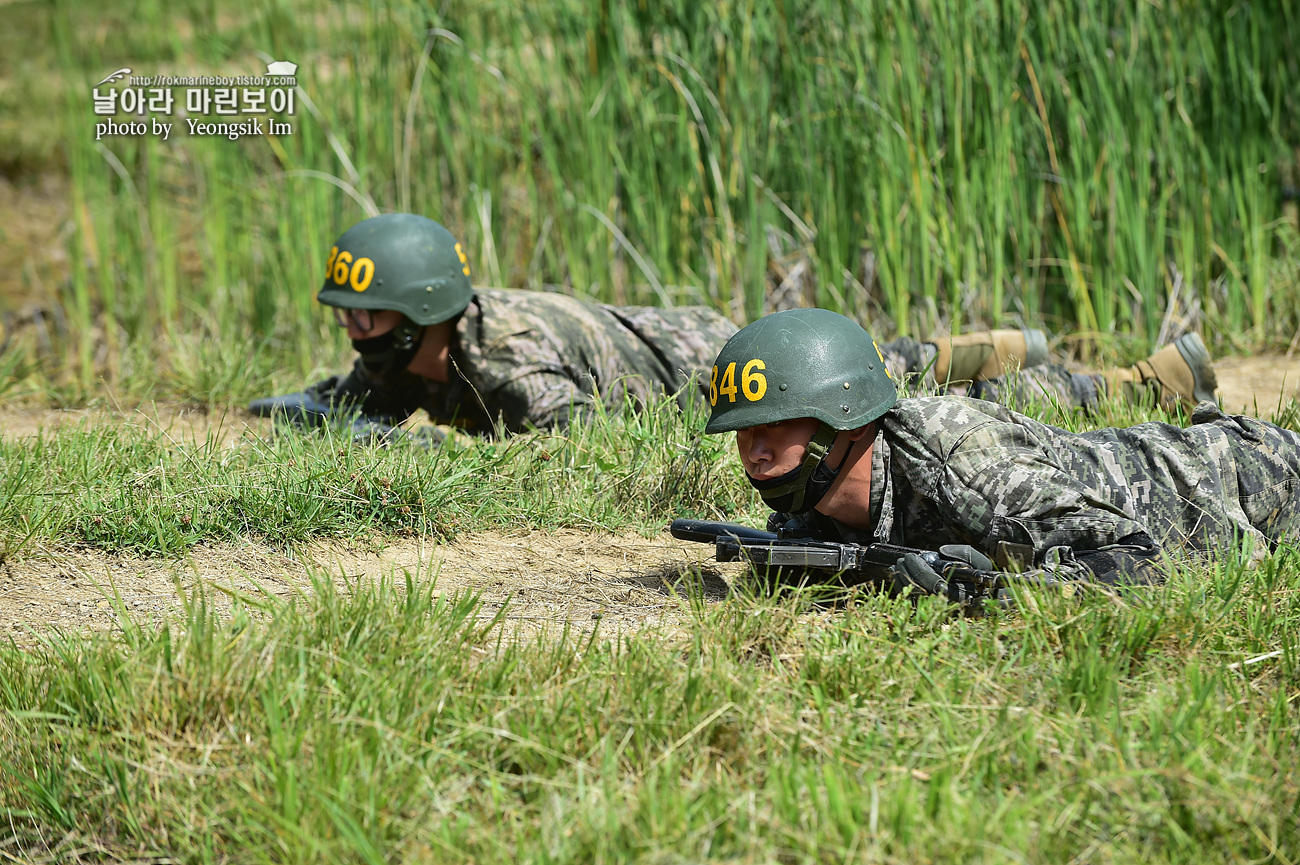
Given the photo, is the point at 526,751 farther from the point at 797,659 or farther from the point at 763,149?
the point at 763,149

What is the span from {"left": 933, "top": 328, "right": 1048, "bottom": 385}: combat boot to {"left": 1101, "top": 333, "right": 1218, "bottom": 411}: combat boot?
12.3 inches

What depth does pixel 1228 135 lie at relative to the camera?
5570 millimetres

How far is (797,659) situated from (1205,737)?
76cm

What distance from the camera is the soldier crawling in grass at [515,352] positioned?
450cm

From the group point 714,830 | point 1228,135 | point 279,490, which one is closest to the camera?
point 714,830

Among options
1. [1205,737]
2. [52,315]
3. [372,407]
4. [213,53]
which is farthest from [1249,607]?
[52,315]

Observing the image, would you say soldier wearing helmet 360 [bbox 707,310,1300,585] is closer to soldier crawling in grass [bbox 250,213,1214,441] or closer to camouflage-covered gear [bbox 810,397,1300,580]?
camouflage-covered gear [bbox 810,397,1300,580]

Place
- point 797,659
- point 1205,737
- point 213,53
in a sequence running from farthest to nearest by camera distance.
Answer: point 213,53
point 797,659
point 1205,737

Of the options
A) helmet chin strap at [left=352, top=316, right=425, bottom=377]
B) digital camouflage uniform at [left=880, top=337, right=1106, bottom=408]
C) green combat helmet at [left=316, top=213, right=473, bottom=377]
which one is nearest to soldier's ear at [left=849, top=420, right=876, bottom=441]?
digital camouflage uniform at [left=880, top=337, right=1106, bottom=408]

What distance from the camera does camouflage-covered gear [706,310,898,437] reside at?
288 cm

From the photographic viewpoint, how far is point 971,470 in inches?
110

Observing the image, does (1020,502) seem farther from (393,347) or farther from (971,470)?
(393,347)

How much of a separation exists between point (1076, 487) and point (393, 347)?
9.57 ft

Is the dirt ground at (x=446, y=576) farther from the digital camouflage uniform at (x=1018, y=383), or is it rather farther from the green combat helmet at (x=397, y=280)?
the green combat helmet at (x=397, y=280)
